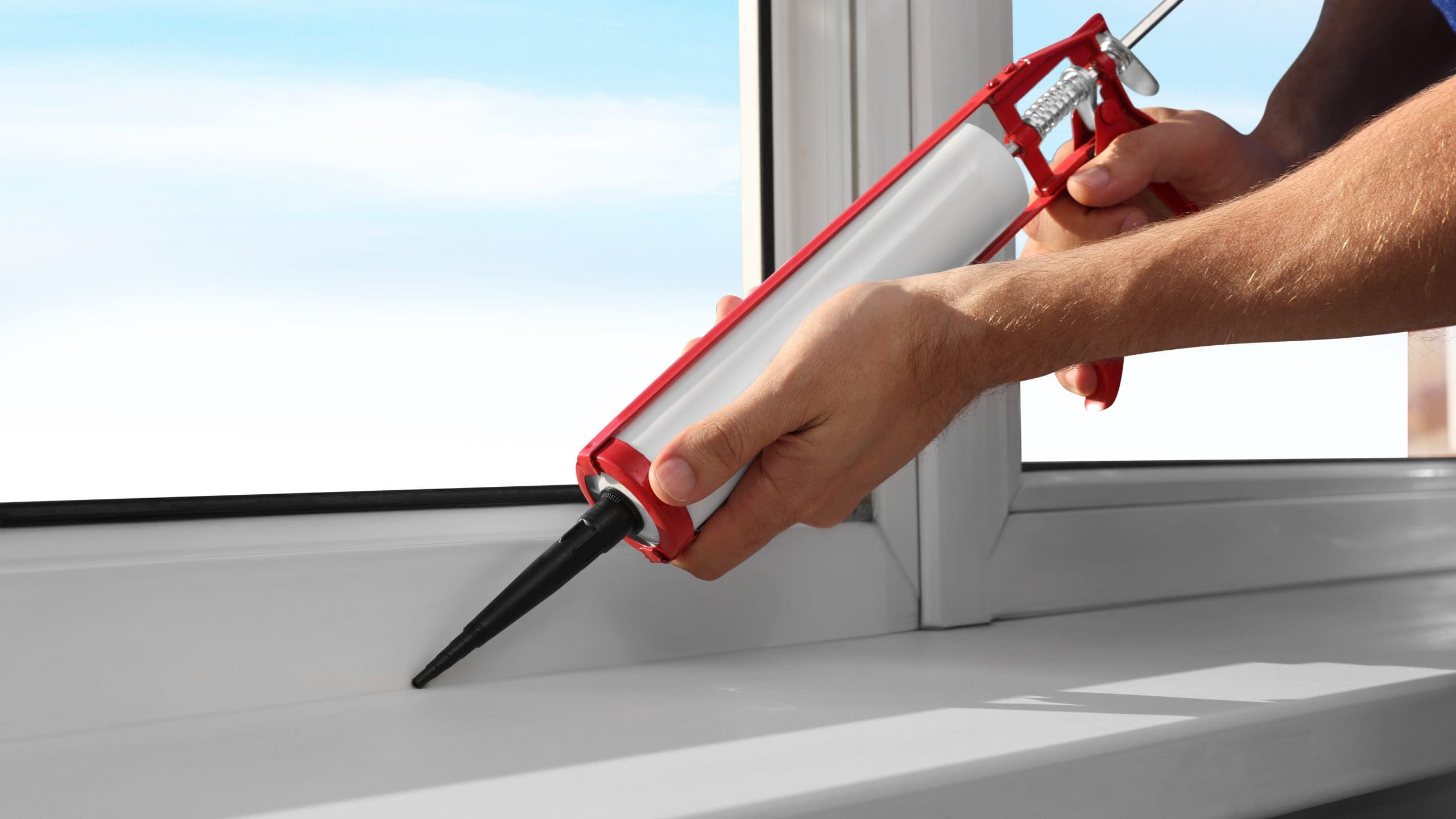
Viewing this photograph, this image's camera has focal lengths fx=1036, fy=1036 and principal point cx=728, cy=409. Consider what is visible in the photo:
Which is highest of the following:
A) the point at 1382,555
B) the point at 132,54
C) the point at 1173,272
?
the point at 132,54

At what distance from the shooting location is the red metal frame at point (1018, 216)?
425mm

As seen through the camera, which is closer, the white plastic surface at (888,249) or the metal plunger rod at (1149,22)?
the white plastic surface at (888,249)

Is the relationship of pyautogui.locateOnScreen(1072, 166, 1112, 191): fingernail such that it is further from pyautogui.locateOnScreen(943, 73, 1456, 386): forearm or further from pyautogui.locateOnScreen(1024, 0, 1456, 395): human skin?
pyautogui.locateOnScreen(943, 73, 1456, 386): forearm

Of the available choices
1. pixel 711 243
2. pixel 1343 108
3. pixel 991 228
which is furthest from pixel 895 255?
pixel 1343 108

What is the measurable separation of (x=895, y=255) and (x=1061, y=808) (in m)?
0.24

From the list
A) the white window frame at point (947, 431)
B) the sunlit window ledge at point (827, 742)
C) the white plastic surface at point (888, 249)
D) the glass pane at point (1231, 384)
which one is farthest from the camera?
the glass pane at point (1231, 384)

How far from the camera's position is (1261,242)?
0.40m

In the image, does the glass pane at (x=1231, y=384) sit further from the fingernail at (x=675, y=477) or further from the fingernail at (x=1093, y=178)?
the fingernail at (x=675, y=477)

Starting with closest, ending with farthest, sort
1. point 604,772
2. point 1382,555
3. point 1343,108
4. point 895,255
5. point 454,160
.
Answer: point 604,772
point 895,255
point 454,160
point 1343,108
point 1382,555

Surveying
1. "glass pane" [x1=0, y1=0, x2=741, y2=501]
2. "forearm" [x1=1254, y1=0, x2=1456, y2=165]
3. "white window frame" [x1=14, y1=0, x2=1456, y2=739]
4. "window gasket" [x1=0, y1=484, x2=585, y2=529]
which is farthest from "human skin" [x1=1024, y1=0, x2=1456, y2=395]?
"window gasket" [x1=0, y1=484, x2=585, y2=529]

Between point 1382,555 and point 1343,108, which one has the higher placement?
point 1343,108

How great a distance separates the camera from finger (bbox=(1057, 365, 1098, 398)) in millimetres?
619

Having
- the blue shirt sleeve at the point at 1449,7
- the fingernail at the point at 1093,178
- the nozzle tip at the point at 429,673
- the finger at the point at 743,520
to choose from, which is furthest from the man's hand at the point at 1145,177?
the nozzle tip at the point at 429,673

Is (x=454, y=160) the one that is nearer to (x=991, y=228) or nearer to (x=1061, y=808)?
(x=991, y=228)
